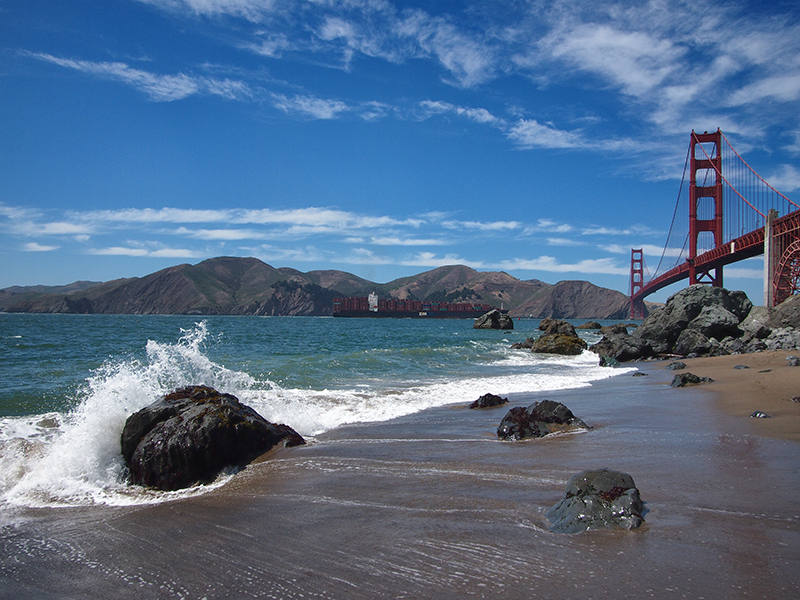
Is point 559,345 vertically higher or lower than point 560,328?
lower

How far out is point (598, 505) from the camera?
3.28 m

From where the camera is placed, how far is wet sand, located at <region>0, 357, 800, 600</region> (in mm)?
2568

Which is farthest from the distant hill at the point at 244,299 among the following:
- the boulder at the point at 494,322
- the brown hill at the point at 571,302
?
the boulder at the point at 494,322

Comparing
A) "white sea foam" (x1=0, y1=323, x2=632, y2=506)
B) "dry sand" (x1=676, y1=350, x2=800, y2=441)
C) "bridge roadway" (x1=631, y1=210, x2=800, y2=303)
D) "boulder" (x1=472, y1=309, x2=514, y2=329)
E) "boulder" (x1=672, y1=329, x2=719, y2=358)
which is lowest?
"white sea foam" (x1=0, y1=323, x2=632, y2=506)

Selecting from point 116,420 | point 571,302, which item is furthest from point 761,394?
point 571,302

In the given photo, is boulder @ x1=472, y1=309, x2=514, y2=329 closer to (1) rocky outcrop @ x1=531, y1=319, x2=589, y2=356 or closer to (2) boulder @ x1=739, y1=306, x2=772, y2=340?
(1) rocky outcrop @ x1=531, y1=319, x2=589, y2=356

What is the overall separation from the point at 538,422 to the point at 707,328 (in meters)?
17.9

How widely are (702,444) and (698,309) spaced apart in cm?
2011

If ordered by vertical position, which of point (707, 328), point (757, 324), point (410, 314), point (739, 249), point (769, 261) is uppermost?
point (739, 249)

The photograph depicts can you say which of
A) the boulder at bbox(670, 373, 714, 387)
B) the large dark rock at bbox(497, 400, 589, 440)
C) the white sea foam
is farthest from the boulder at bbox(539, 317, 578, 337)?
the large dark rock at bbox(497, 400, 589, 440)

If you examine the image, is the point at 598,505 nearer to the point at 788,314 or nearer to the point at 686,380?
the point at 686,380

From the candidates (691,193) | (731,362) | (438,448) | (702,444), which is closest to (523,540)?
(438,448)

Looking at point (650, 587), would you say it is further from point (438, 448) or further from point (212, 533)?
point (438, 448)

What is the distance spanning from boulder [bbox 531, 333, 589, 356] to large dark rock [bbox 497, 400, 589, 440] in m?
19.8
